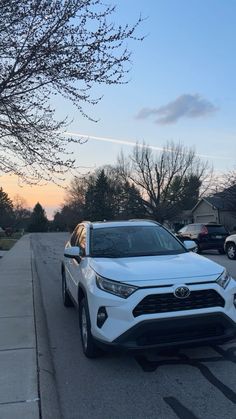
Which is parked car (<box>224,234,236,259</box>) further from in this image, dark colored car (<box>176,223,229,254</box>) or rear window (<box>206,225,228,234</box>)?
rear window (<box>206,225,228,234</box>)

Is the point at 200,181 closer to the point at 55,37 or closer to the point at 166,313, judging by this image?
the point at 55,37

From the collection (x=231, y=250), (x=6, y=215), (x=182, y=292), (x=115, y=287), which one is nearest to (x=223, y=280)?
(x=182, y=292)

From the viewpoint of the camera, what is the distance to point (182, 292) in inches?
200

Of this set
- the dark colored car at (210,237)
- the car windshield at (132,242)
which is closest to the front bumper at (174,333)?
the car windshield at (132,242)

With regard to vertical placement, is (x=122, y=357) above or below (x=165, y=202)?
below

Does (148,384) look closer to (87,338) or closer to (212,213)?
(87,338)

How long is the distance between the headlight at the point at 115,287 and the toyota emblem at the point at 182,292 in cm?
43

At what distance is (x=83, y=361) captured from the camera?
5.81 meters

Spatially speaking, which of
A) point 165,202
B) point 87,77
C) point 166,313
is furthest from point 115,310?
point 165,202

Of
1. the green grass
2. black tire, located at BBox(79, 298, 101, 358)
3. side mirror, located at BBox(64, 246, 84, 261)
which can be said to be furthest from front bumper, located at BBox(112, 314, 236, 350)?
the green grass

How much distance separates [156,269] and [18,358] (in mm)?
2004

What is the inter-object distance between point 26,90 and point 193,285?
26.1ft

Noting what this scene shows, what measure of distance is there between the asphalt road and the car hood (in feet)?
3.28

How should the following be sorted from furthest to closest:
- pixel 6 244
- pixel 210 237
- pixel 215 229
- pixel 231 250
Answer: pixel 6 244 → pixel 215 229 → pixel 210 237 → pixel 231 250
